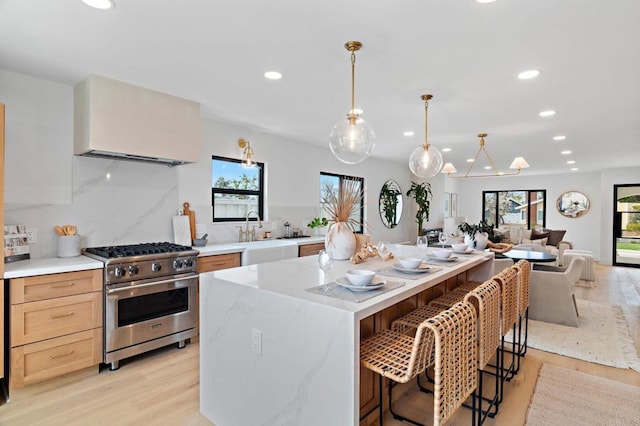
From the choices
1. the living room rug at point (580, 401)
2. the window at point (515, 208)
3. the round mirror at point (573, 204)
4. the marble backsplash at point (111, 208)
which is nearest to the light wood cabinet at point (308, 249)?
the marble backsplash at point (111, 208)

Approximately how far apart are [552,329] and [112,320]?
14.7ft

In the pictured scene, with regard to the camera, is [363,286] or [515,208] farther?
[515,208]

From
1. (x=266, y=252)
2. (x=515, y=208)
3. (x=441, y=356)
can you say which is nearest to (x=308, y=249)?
(x=266, y=252)

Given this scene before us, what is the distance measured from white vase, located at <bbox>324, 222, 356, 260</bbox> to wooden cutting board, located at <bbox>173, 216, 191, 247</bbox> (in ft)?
6.22

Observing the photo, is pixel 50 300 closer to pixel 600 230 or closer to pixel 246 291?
pixel 246 291

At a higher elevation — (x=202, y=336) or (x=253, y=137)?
(x=253, y=137)

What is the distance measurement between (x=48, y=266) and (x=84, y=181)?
0.95 meters

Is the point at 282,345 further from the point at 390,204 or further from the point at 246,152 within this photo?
the point at 390,204

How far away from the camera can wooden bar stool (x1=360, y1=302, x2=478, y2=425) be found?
146cm

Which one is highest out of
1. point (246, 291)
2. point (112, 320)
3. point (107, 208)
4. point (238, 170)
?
point (238, 170)

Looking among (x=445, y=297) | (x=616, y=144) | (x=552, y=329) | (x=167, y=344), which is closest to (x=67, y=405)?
(x=167, y=344)

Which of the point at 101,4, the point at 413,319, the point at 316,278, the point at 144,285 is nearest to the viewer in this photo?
the point at 101,4

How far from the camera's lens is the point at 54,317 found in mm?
2582

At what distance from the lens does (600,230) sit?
8.91 m
